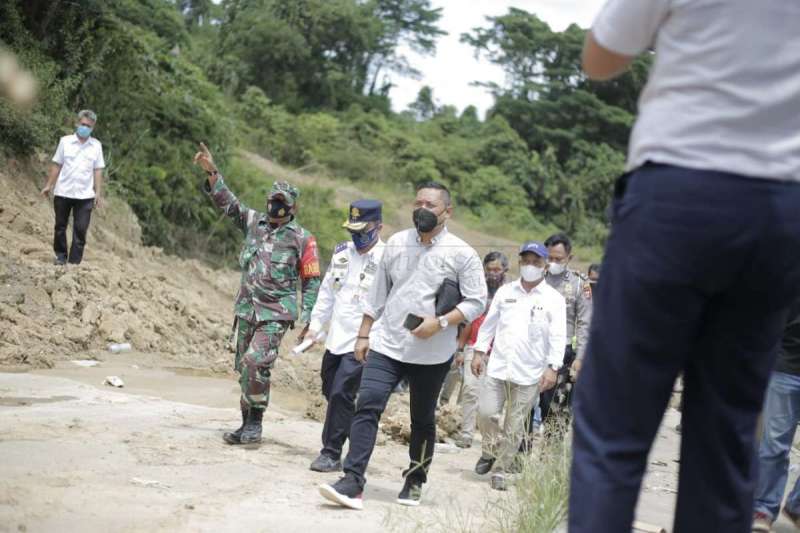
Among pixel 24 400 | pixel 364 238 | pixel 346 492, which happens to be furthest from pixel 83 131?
pixel 346 492

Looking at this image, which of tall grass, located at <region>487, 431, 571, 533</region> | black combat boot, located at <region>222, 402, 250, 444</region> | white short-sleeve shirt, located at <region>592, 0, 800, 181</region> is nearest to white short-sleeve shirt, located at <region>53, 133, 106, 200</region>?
black combat boot, located at <region>222, 402, 250, 444</region>

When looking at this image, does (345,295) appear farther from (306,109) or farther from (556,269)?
(306,109)

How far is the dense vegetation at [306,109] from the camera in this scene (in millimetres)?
17969

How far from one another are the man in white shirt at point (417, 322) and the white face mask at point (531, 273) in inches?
82.0

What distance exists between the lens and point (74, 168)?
13867 millimetres

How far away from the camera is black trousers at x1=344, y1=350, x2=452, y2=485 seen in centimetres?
655

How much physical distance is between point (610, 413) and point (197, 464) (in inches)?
193

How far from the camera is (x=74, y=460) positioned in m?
6.54

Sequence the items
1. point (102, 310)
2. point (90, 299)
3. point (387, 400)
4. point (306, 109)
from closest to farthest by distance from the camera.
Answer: point (387, 400) → point (102, 310) → point (90, 299) → point (306, 109)

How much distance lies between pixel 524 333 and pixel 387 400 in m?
Result: 2.39

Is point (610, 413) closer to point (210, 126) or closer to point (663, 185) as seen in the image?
point (663, 185)

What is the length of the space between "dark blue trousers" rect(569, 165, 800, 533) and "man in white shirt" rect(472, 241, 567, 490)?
225 inches

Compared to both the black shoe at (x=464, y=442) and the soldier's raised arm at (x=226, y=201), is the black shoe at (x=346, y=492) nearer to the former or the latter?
the soldier's raised arm at (x=226, y=201)

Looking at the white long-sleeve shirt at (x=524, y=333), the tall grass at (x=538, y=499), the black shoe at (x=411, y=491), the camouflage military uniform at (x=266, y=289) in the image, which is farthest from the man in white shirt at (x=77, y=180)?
the tall grass at (x=538, y=499)
